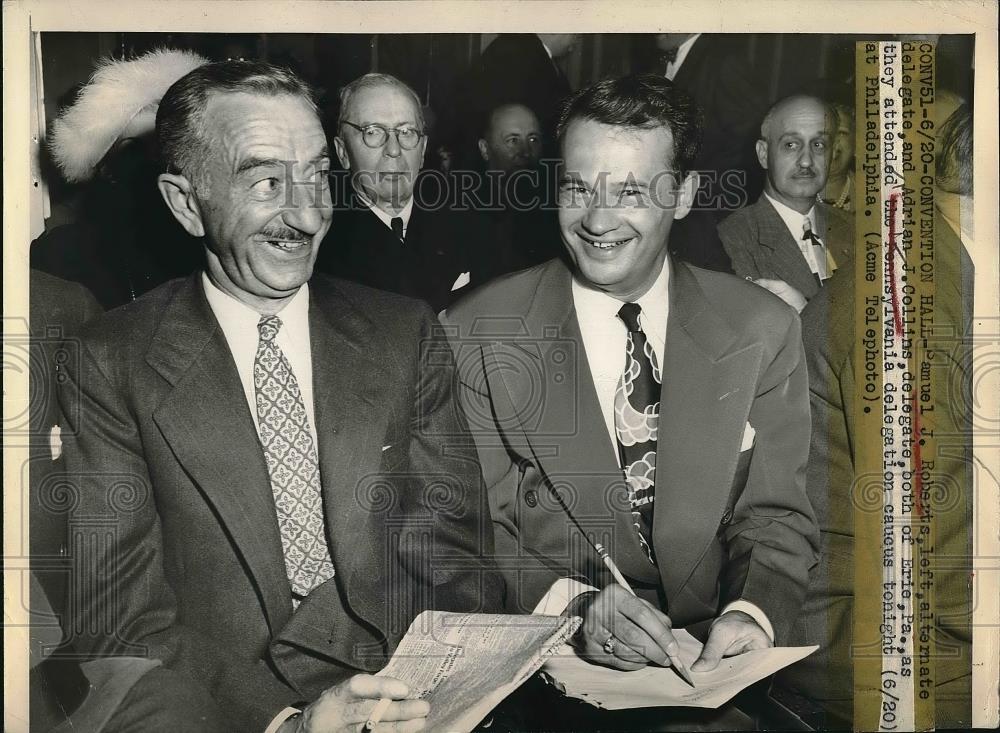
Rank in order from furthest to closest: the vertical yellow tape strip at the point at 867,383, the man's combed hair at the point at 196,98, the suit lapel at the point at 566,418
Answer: the vertical yellow tape strip at the point at 867,383 < the suit lapel at the point at 566,418 < the man's combed hair at the point at 196,98

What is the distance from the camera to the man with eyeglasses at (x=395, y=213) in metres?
2.83

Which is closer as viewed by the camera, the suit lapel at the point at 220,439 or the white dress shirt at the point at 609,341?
the suit lapel at the point at 220,439

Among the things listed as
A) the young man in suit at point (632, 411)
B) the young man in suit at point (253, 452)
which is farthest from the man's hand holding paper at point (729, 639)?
the young man in suit at point (253, 452)

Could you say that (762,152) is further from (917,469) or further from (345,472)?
(345,472)

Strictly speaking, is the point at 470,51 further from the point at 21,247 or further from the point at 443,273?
the point at 21,247

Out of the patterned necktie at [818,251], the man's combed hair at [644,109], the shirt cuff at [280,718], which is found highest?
the man's combed hair at [644,109]

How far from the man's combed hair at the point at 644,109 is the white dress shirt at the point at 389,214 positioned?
466 millimetres

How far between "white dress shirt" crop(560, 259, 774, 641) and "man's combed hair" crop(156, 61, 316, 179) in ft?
3.17

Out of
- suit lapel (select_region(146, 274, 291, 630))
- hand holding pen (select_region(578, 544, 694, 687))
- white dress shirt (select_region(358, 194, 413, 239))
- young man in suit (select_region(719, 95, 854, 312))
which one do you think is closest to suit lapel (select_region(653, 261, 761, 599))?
hand holding pen (select_region(578, 544, 694, 687))

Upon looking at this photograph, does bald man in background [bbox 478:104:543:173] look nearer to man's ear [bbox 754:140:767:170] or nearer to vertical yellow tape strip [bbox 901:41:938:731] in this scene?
man's ear [bbox 754:140:767:170]

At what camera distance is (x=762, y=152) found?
114 inches

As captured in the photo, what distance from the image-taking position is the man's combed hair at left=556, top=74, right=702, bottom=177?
111 inches

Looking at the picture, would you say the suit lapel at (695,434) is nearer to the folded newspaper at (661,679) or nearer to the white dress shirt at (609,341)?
the white dress shirt at (609,341)

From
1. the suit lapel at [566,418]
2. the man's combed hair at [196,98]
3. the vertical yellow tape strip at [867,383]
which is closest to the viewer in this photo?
the man's combed hair at [196,98]
